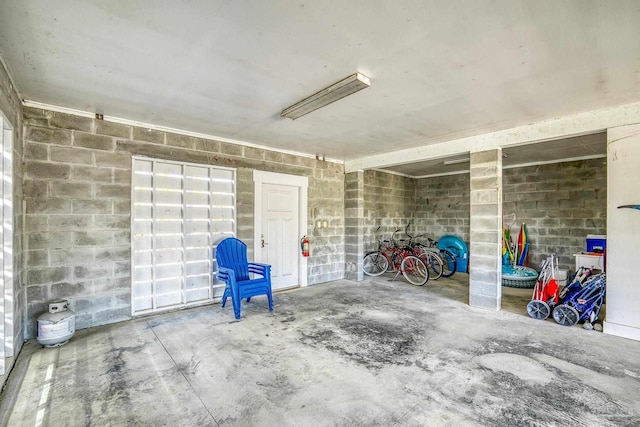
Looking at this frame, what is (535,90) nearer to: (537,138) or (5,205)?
(537,138)

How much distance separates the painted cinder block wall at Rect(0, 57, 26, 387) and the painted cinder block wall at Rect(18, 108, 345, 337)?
17cm

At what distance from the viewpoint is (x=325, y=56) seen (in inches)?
88.4

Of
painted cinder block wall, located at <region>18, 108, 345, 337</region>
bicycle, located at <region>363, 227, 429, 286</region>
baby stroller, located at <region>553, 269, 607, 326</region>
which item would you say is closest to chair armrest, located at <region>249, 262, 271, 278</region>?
painted cinder block wall, located at <region>18, 108, 345, 337</region>

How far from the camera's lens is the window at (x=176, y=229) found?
12.8 feet

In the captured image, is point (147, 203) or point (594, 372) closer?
point (594, 372)

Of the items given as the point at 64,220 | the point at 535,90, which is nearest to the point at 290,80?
the point at 535,90

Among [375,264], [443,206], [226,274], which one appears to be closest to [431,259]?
[375,264]

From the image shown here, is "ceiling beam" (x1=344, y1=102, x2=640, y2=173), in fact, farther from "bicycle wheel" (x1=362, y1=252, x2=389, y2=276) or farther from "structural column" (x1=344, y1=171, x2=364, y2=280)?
"bicycle wheel" (x1=362, y1=252, x2=389, y2=276)

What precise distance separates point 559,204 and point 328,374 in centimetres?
610

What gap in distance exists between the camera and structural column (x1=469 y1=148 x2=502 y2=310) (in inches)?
165

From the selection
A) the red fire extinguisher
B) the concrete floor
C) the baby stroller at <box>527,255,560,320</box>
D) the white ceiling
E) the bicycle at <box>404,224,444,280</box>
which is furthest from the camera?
the bicycle at <box>404,224,444,280</box>

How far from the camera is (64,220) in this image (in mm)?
3361

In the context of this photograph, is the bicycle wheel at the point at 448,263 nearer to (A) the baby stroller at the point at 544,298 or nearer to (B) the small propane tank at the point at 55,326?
(A) the baby stroller at the point at 544,298

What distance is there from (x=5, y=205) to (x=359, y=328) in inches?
140
